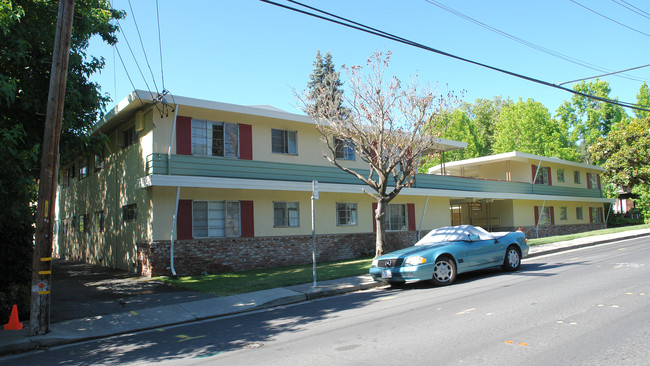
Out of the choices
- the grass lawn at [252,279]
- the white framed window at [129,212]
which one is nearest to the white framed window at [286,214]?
the grass lawn at [252,279]

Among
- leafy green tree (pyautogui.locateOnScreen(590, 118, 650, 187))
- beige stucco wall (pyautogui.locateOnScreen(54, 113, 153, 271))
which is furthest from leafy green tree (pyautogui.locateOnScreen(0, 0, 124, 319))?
leafy green tree (pyautogui.locateOnScreen(590, 118, 650, 187))

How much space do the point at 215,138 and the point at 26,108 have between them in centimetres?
741

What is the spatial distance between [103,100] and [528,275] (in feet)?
38.5

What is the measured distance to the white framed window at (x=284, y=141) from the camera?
18163 mm

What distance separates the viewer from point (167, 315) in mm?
9289

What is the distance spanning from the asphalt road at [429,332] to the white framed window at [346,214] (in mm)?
9730

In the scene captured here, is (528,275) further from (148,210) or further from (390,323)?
(148,210)

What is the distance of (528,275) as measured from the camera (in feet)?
36.8

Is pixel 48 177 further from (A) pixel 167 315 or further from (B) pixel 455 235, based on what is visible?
(B) pixel 455 235

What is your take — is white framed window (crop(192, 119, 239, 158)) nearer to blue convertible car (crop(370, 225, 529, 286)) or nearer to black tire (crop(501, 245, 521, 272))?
blue convertible car (crop(370, 225, 529, 286))

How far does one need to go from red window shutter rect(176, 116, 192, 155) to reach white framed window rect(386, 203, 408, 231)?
390 inches

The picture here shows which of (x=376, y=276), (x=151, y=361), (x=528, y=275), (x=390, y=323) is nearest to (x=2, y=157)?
(x=151, y=361)

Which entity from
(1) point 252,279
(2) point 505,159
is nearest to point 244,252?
(1) point 252,279

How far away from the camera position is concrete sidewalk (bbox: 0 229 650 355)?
760 cm
